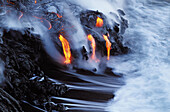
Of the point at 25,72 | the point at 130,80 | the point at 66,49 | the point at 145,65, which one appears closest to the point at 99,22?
the point at 66,49

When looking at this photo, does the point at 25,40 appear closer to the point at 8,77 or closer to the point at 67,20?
the point at 8,77

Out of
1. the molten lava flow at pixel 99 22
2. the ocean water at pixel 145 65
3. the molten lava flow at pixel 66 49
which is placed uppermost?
the molten lava flow at pixel 99 22

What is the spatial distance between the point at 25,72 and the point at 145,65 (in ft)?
12.0

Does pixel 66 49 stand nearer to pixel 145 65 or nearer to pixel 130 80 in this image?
pixel 130 80

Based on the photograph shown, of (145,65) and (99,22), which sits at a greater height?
(99,22)

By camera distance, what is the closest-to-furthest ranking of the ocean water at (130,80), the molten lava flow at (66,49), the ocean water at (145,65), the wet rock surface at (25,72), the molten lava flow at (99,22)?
the wet rock surface at (25,72) → the ocean water at (130,80) → the ocean water at (145,65) → the molten lava flow at (66,49) → the molten lava flow at (99,22)

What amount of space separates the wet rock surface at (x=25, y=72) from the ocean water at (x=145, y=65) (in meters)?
1.53

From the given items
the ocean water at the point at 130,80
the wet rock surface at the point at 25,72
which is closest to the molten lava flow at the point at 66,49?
the ocean water at the point at 130,80

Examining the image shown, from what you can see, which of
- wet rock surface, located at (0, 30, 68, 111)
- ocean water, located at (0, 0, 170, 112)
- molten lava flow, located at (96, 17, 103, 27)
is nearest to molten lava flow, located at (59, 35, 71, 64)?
ocean water, located at (0, 0, 170, 112)

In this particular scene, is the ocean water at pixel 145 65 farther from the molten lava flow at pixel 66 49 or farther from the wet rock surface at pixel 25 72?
the wet rock surface at pixel 25 72

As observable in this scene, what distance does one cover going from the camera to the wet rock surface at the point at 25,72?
4348 mm

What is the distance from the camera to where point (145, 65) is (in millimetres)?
6117

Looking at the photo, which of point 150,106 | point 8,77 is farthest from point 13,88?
point 150,106

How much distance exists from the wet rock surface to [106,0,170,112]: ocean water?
5.04 feet
